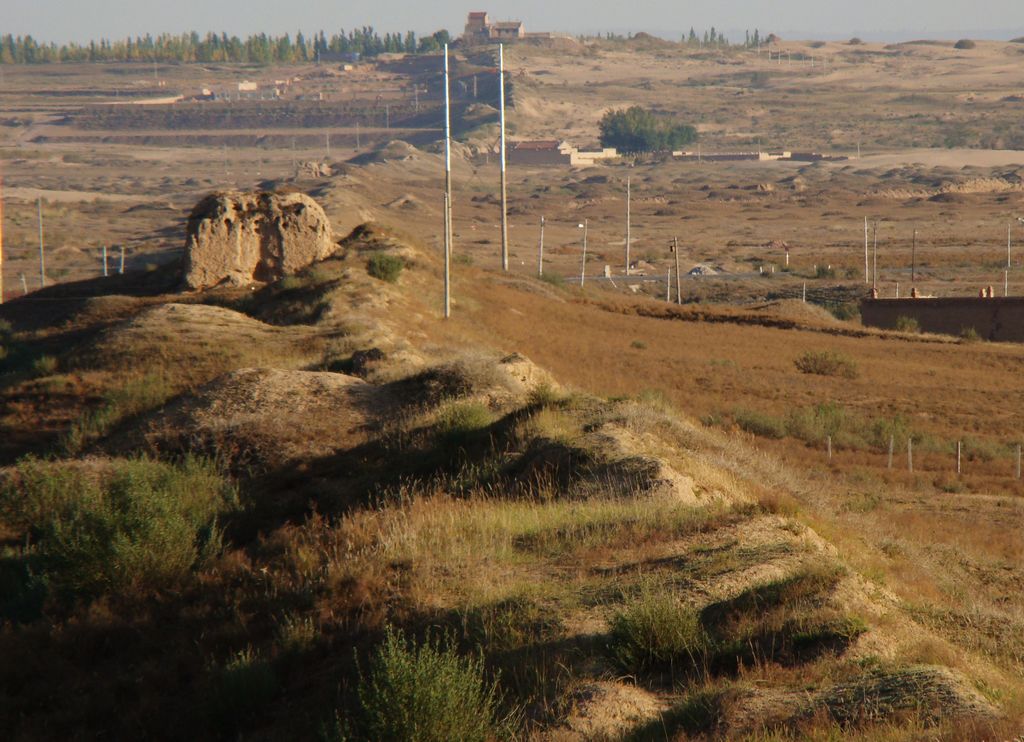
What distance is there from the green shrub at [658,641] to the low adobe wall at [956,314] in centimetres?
4286

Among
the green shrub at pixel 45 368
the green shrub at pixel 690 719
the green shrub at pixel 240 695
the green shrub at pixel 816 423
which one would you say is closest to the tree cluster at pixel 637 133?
the green shrub at pixel 816 423

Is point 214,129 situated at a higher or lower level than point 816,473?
higher

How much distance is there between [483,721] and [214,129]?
195210 mm

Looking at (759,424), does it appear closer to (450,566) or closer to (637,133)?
(450,566)

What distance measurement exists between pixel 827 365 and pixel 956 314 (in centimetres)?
1360

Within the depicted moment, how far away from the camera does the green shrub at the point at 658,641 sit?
24.7 feet

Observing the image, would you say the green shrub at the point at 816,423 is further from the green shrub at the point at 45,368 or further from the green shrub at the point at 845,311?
the green shrub at the point at 845,311

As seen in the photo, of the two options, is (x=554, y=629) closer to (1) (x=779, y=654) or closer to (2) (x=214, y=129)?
(1) (x=779, y=654)

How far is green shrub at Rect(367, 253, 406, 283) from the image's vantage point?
118ft

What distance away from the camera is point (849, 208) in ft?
382

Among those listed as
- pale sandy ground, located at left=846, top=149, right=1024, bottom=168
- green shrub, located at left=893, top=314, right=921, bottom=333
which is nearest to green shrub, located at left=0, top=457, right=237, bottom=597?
green shrub, located at left=893, top=314, right=921, bottom=333

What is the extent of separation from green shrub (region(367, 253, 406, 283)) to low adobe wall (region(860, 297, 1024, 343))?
23382 mm

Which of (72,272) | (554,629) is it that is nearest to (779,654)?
(554,629)

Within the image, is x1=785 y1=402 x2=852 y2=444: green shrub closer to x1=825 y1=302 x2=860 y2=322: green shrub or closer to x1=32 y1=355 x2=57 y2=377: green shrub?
x1=32 y1=355 x2=57 y2=377: green shrub
